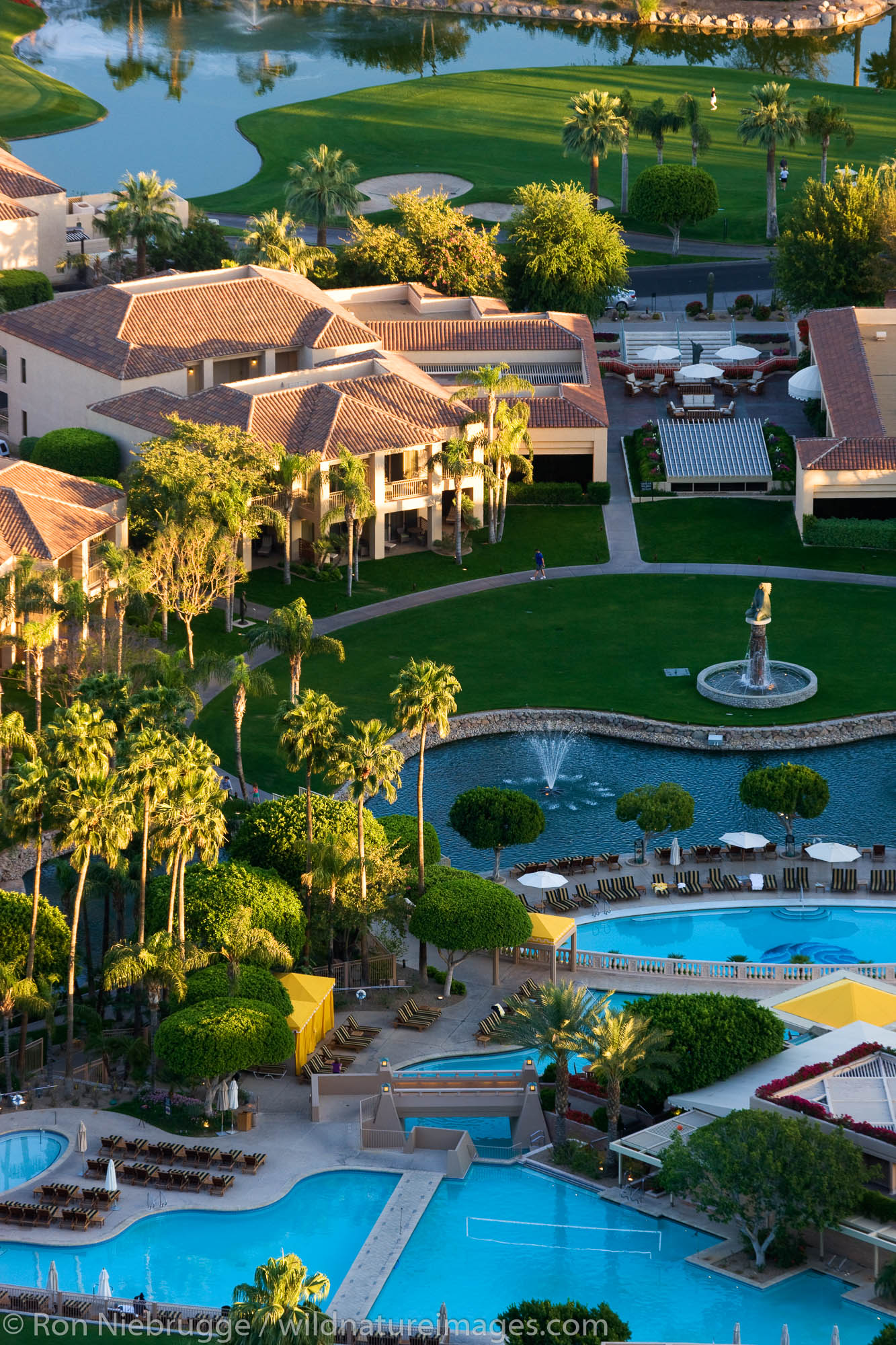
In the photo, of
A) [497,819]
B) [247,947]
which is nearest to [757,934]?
[497,819]

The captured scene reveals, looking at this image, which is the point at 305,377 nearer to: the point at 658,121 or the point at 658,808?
the point at 658,808

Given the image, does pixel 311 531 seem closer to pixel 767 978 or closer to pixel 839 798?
pixel 839 798

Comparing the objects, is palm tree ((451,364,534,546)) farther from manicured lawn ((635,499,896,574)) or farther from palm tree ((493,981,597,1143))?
palm tree ((493,981,597,1143))

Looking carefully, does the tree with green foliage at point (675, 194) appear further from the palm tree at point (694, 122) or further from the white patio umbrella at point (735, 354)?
A: the white patio umbrella at point (735, 354)

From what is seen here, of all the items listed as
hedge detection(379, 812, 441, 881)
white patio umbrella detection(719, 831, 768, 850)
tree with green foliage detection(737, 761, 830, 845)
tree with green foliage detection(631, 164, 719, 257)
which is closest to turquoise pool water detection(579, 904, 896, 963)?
white patio umbrella detection(719, 831, 768, 850)

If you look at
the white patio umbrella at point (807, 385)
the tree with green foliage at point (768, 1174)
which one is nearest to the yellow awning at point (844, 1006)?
the tree with green foliage at point (768, 1174)
